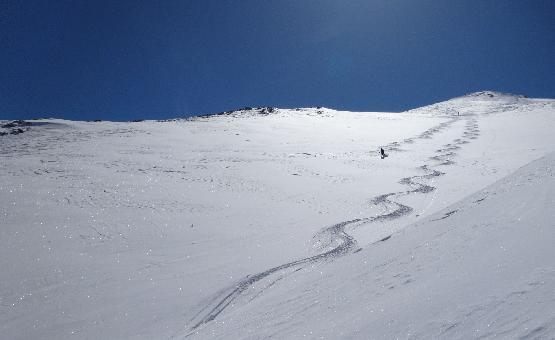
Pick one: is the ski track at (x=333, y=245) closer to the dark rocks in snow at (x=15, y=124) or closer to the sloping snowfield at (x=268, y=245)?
the sloping snowfield at (x=268, y=245)

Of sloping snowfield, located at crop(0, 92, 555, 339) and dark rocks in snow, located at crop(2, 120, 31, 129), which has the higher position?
dark rocks in snow, located at crop(2, 120, 31, 129)

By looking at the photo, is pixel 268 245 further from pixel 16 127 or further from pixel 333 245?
pixel 16 127

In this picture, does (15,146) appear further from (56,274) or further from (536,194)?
(536,194)

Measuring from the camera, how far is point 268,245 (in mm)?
7219

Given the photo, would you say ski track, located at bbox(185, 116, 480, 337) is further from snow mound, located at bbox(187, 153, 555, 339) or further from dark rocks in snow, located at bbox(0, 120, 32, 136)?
dark rocks in snow, located at bbox(0, 120, 32, 136)

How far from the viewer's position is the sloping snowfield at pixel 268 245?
97.0 inches

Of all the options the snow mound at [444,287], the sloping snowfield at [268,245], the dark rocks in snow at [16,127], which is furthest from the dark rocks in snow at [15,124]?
the snow mound at [444,287]

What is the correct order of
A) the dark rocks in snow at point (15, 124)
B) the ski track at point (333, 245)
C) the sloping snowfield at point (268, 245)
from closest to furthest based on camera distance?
the sloping snowfield at point (268, 245), the ski track at point (333, 245), the dark rocks in snow at point (15, 124)

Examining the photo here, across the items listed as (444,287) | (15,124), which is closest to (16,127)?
(15,124)

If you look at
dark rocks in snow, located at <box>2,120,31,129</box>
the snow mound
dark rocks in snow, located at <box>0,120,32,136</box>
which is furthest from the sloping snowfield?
dark rocks in snow, located at <box>2,120,31,129</box>

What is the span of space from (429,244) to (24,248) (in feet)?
20.7

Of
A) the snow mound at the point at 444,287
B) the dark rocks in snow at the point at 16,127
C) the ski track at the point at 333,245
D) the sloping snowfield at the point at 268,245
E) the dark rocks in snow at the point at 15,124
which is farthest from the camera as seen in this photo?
the dark rocks in snow at the point at 15,124

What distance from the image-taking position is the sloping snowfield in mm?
2465

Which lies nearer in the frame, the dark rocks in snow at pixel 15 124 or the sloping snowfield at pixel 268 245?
the sloping snowfield at pixel 268 245
